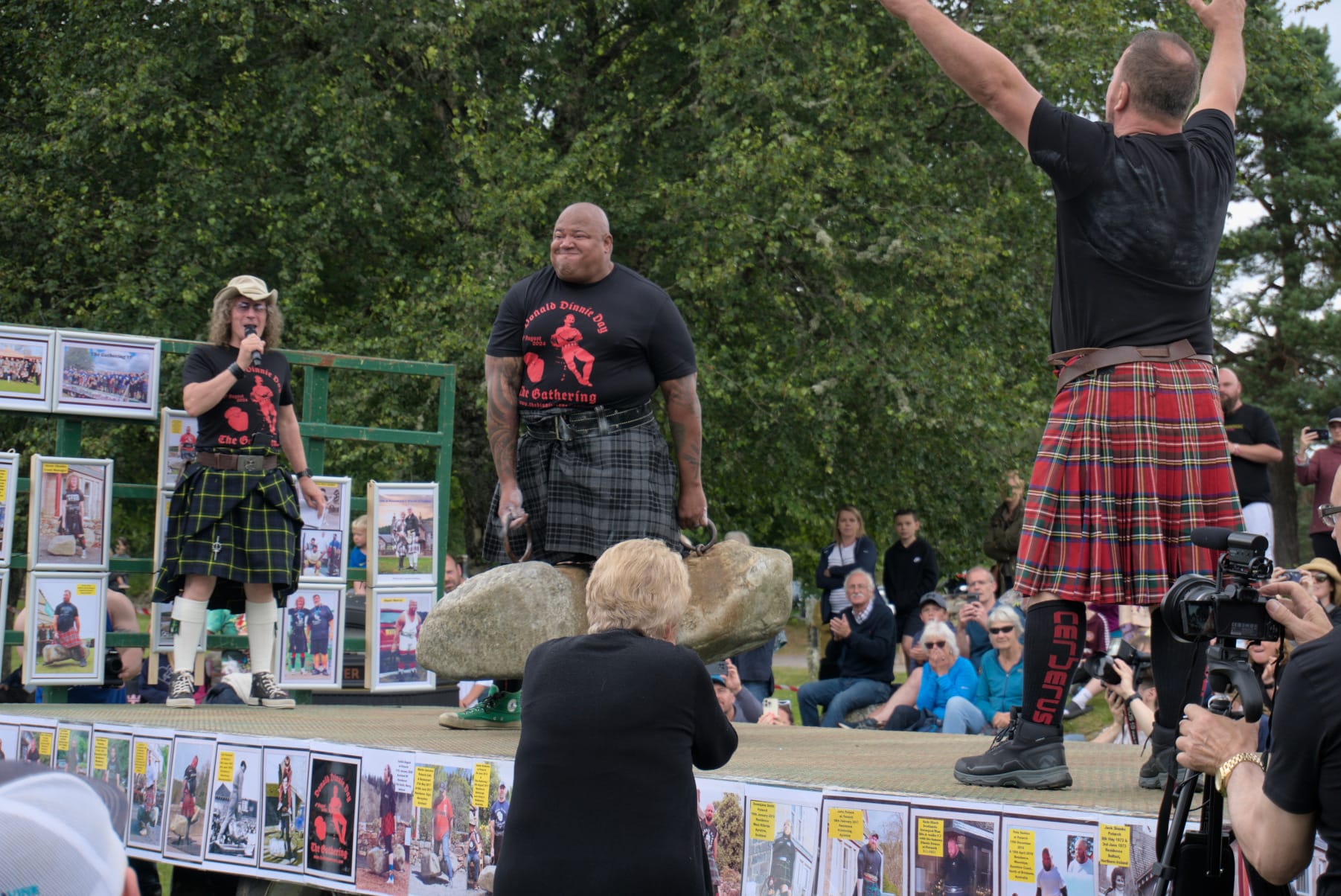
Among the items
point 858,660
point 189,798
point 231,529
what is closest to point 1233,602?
point 189,798

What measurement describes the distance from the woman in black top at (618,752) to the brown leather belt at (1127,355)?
1.09m

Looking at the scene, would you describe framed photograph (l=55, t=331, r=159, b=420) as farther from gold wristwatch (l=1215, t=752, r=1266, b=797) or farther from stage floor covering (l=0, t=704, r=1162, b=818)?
gold wristwatch (l=1215, t=752, r=1266, b=797)

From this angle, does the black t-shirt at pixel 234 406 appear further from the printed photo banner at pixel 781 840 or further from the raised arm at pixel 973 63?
the raised arm at pixel 973 63

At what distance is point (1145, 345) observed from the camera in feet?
10.3

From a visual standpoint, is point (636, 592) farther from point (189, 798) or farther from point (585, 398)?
point (189, 798)

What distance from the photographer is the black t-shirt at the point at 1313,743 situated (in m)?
1.99

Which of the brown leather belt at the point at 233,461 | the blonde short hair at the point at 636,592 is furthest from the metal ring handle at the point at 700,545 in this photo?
the brown leather belt at the point at 233,461

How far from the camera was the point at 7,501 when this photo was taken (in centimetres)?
625

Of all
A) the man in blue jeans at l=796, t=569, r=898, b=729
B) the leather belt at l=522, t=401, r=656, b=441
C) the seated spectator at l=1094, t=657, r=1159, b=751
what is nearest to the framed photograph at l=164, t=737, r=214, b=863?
the leather belt at l=522, t=401, r=656, b=441

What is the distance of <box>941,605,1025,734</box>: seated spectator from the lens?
Result: 6934mm

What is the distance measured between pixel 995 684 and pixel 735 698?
1581mm

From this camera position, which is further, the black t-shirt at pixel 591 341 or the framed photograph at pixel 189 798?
the black t-shirt at pixel 591 341

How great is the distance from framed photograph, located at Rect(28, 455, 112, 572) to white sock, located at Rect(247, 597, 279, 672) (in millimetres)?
777

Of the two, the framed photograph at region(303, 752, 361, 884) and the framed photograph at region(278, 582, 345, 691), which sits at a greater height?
the framed photograph at region(278, 582, 345, 691)
